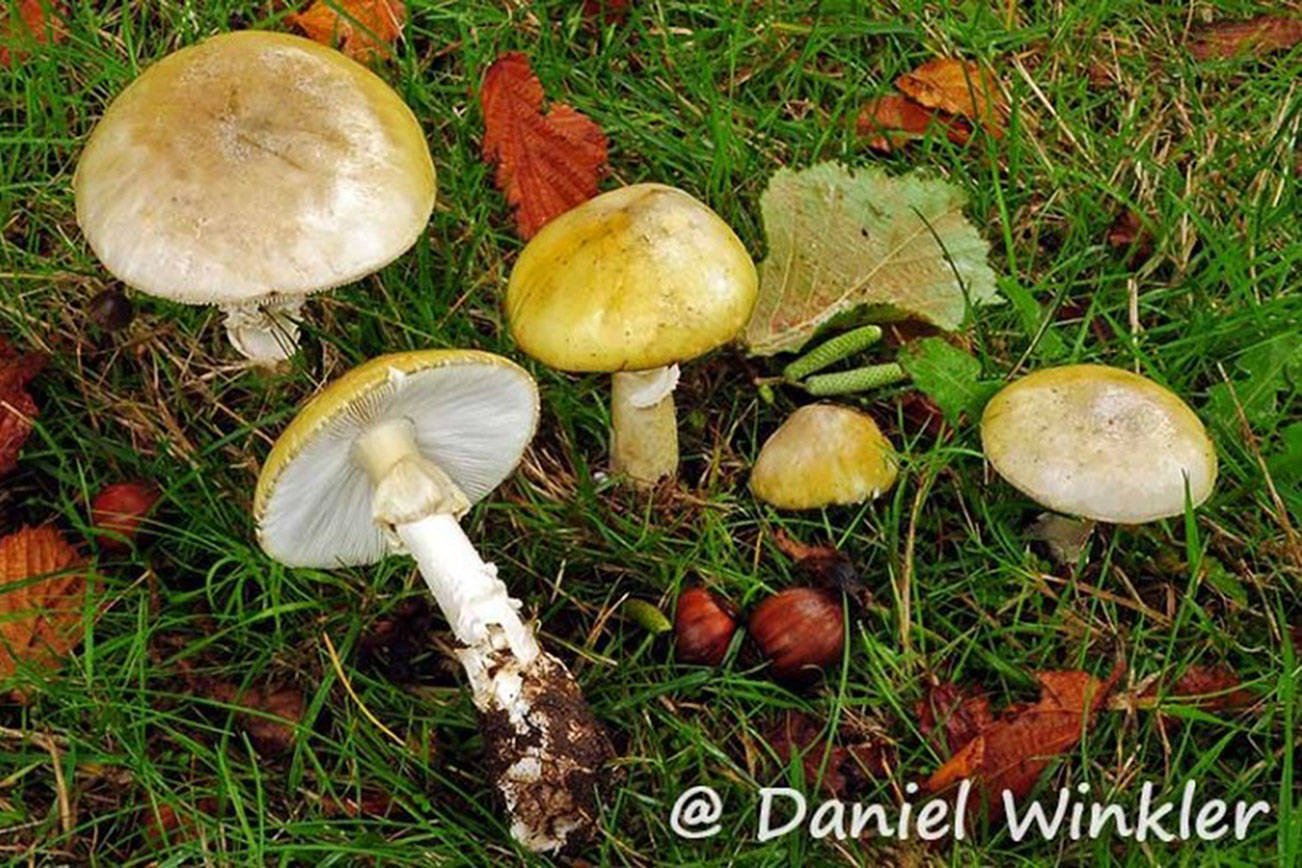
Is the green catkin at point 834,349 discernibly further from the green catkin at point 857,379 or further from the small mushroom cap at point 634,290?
the small mushroom cap at point 634,290

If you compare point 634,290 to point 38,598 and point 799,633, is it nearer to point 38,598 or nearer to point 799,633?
point 799,633

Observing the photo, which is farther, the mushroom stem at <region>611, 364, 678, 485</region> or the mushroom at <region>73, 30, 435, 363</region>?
the mushroom stem at <region>611, 364, 678, 485</region>

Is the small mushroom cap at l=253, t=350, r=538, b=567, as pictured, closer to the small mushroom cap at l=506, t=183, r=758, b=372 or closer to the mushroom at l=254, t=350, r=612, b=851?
the mushroom at l=254, t=350, r=612, b=851

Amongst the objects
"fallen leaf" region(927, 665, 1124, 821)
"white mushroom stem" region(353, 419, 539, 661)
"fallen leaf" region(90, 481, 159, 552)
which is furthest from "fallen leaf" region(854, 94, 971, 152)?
"fallen leaf" region(90, 481, 159, 552)

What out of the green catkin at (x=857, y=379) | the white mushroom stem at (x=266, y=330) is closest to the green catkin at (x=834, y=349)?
the green catkin at (x=857, y=379)

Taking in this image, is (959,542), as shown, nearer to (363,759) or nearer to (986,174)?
(986,174)

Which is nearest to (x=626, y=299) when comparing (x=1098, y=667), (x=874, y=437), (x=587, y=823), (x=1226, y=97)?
(x=874, y=437)
